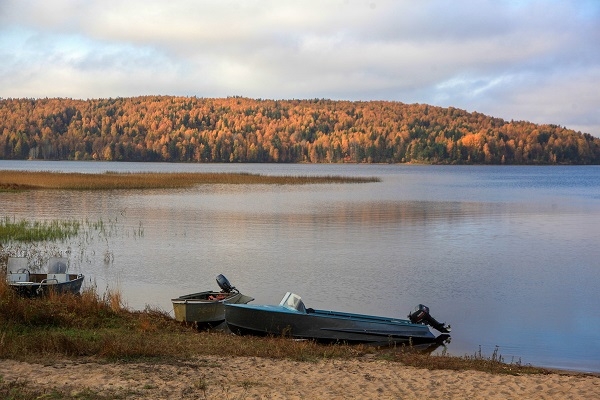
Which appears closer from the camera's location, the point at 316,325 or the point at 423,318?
the point at 316,325

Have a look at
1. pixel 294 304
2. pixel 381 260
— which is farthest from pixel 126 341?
pixel 381 260

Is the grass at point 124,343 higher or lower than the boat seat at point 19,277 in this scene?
lower

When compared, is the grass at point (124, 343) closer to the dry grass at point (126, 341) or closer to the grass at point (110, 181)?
the dry grass at point (126, 341)

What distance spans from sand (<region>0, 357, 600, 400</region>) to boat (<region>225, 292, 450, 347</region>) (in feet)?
8.70

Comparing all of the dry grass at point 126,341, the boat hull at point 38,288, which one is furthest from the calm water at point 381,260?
the dry grass at point 126,341

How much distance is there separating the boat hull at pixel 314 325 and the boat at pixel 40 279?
4.25 metres

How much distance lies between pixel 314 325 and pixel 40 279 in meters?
7.09

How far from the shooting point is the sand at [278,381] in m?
10.2

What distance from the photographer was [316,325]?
15.6 meters

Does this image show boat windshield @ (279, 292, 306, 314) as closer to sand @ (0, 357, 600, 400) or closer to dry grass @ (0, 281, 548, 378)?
dry grass @ (0, 281, 548, 378)

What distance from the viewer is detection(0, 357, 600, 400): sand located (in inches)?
402

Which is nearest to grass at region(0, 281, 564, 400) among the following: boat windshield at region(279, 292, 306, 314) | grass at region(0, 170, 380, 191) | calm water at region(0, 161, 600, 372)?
boat windshield at region(279, 292, 306, 314)

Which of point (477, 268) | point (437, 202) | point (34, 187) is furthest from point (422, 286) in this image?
point (34, 187)

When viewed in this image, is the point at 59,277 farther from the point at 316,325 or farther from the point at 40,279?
the point at 316,325
